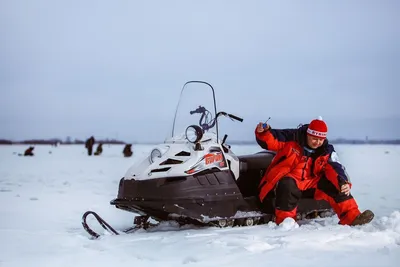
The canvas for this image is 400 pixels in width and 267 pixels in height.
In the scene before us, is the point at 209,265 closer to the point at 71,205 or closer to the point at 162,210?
the point at 162,210

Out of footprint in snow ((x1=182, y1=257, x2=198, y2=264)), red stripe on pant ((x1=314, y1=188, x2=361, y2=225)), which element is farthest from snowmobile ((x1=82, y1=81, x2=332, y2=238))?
footprint in snow ((x1=182, y1=257, x2=198, y2=264))

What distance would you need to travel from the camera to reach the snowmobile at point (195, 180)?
13.7 feet

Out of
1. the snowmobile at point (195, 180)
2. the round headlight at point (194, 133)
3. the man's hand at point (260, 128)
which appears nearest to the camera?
the snowmobile at point (195, 180)

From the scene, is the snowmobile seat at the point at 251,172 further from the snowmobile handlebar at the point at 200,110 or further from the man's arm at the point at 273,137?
the snowmobile handlebar at the point at 200,110

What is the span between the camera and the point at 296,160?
462 cm

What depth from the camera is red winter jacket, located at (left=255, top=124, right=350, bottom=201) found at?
4586mm

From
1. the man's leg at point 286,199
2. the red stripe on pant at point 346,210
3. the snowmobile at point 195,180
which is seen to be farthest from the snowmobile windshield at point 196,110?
the red stripe on pant at point 346,210

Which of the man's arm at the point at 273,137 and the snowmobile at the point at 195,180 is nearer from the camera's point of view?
the snowmobile at the point at 195,180

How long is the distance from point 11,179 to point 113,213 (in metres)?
5.73

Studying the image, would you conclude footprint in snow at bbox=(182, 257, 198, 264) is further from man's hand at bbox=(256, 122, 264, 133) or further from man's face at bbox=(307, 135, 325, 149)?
man's face at bbox=(307, 135, 325, 149)

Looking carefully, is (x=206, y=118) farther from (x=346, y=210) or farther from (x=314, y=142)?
(x=346, y=210)

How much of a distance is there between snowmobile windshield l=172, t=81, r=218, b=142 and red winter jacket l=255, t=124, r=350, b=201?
0.51 meters

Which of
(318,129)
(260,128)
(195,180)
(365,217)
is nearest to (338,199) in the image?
(365,217)

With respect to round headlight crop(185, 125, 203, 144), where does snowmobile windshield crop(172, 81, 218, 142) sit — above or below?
above
